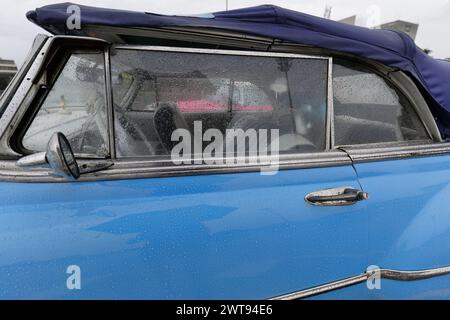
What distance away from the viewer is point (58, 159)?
1071 millimetres

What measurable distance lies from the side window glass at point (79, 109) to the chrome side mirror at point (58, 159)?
0.84 feet

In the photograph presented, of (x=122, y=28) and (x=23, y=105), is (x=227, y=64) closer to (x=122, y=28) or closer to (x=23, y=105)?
(x=122, y=28)

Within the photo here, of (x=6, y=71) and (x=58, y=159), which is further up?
(x=6, y=71)

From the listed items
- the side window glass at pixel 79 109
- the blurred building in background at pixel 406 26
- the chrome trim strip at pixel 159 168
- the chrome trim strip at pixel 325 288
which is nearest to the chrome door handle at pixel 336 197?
the chrome trim strip at pixel 159 168

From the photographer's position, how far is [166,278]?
1294 mm

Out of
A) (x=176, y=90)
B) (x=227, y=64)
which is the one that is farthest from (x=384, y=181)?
(x=176, y=90)

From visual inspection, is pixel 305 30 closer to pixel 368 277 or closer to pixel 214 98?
pixel 214 98

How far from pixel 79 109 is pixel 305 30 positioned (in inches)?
41.9

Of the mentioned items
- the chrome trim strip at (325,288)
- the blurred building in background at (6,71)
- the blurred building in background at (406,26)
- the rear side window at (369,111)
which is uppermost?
the blurred building in background at (406,26)

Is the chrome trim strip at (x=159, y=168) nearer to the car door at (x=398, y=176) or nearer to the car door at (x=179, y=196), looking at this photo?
the car door at (x=179, y=196)

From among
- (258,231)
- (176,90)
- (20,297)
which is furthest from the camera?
(176,90)

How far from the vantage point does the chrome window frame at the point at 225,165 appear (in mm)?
→ 1301

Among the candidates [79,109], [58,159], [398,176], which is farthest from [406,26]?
[58,159]
